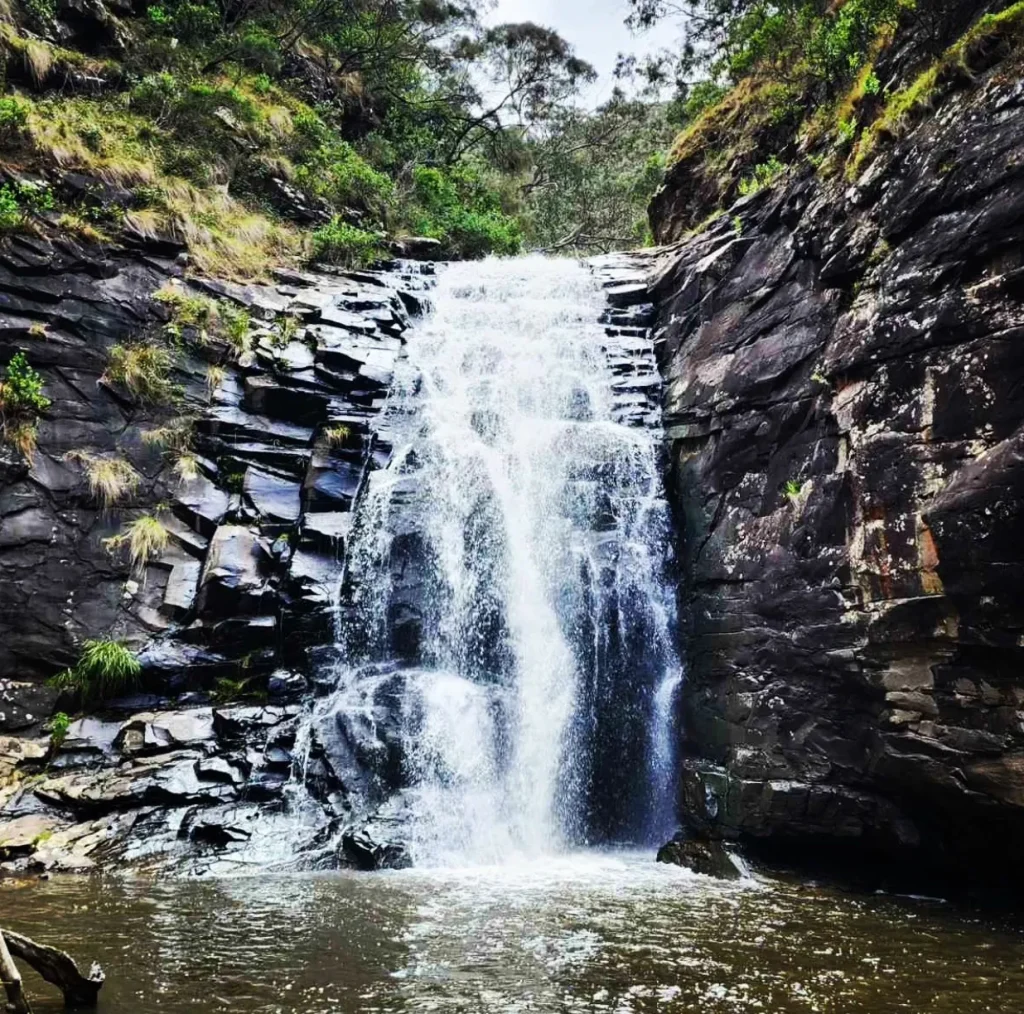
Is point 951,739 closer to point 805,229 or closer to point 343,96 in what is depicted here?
point 805,229

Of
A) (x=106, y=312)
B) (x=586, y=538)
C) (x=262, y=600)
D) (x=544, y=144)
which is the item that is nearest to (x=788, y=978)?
(x=586, y=538)

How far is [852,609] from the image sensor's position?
329 inches

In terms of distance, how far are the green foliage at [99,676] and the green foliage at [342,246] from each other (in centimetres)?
1073

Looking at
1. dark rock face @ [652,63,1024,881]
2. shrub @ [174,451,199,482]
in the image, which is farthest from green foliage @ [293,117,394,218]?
dark rock face @ [652,63,1024,881]

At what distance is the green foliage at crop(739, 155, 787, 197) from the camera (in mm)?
12991

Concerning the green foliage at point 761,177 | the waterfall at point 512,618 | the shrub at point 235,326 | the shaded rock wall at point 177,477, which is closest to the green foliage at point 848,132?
the green foliage at point 761,177

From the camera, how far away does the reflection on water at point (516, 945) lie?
4.66 meters

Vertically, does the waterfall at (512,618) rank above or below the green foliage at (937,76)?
below

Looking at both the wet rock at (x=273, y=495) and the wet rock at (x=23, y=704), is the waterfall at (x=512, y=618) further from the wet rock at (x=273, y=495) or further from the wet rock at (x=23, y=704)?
the wet rock at (x=23, y=704)

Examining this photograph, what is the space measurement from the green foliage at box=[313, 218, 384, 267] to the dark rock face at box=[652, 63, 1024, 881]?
10.1m

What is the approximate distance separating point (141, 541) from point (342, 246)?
30.7 ft

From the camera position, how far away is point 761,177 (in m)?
14.1

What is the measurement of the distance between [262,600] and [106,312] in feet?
19.8

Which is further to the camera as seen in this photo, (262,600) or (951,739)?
(262,600)
